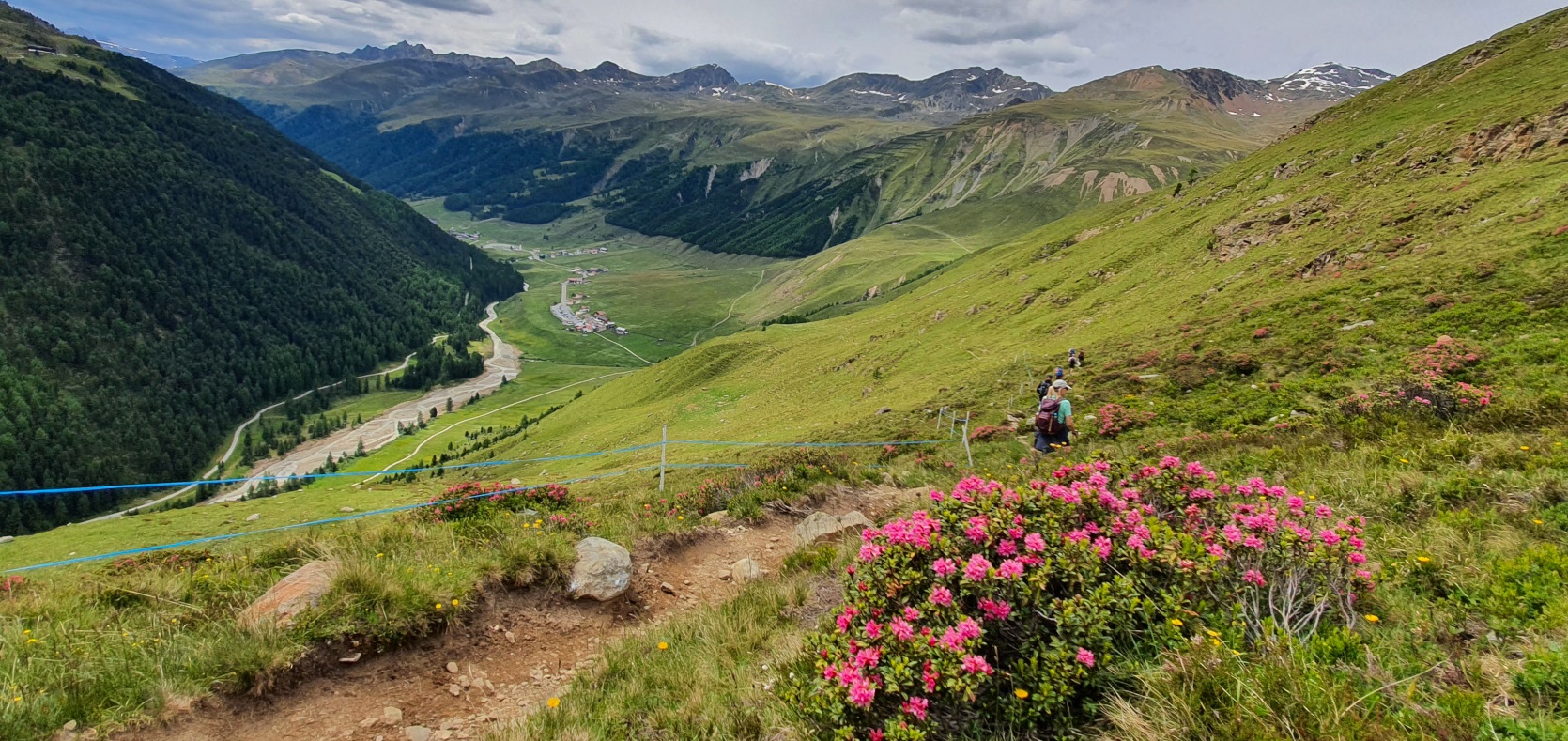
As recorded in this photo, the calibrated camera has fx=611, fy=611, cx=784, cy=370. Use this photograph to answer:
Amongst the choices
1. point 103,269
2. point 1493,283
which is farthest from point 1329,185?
point 103,269

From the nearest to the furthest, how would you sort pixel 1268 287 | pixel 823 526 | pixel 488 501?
pixel 488 501, pixel 823 526, pixel 1268 287

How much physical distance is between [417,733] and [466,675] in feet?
Result: 3.45

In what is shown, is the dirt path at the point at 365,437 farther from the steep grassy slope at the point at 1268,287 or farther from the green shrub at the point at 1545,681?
the green shrub at the point at 1545,681

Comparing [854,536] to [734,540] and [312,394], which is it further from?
[312,394]

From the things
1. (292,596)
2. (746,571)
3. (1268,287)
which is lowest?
(746,571)

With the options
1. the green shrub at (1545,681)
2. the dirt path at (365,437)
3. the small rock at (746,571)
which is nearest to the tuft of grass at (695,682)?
the small rock at (746,571)

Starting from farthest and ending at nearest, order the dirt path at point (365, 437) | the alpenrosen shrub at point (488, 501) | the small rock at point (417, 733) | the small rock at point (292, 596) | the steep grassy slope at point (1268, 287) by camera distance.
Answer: the dirt path at point (365, 437) < the steep grassy slope at point (1268, 287) < the alpenrosen shrub at point (488, 501) < the small rock at point (292, 596) < the small rock at point (417, 733)

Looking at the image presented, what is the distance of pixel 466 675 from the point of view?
7.93 metres

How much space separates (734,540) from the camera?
528 inches

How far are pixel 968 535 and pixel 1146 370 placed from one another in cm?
2390

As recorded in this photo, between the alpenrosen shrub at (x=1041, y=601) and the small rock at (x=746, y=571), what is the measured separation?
5.47m

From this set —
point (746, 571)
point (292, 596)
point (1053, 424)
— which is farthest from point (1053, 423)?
point (292, 596)

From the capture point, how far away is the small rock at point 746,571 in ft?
37.6

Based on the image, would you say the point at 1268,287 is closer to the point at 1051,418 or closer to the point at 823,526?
the point at 1051,418
